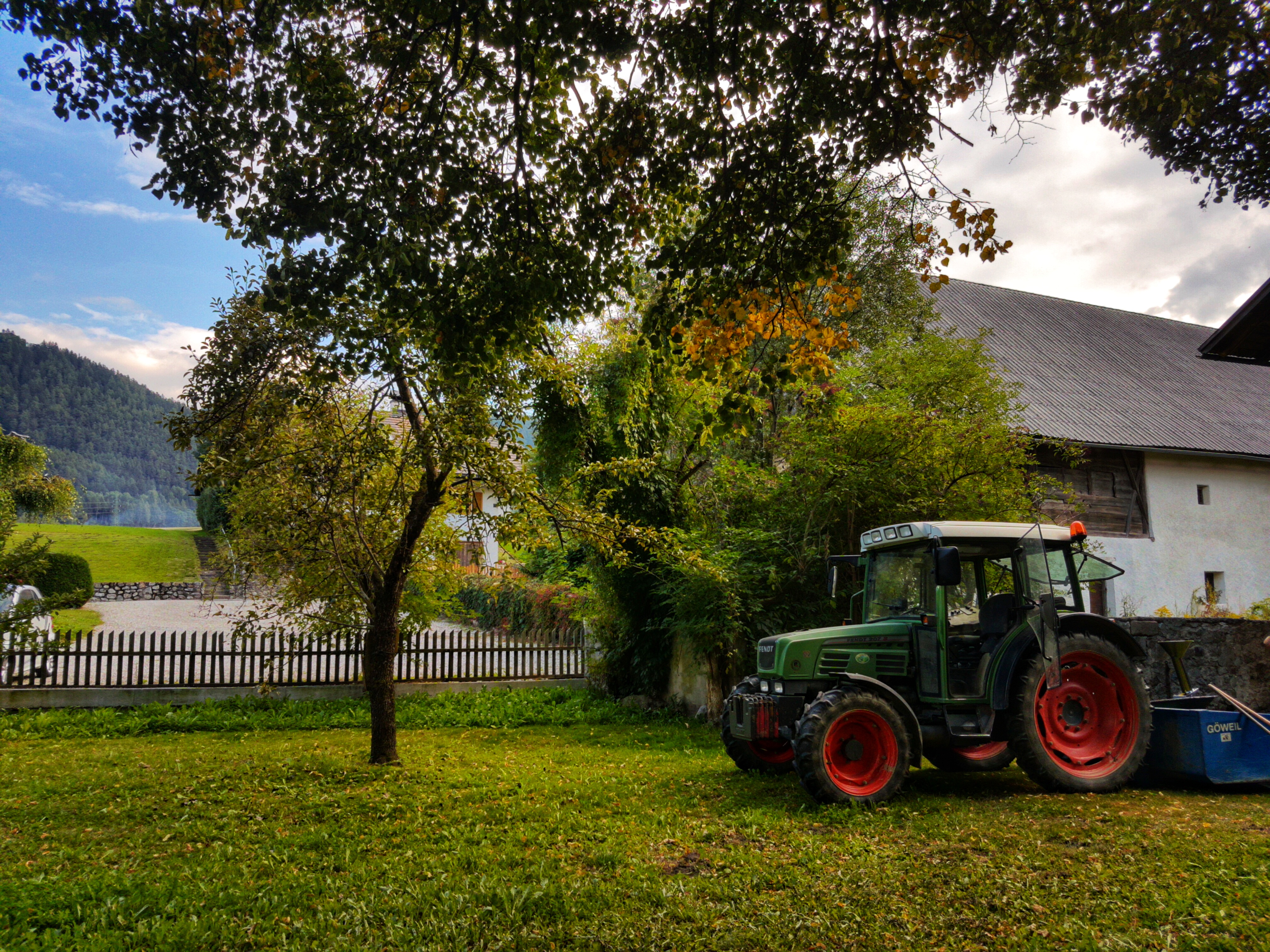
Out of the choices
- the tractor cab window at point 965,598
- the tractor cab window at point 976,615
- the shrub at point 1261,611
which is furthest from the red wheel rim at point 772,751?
the shrub at point 1261,611

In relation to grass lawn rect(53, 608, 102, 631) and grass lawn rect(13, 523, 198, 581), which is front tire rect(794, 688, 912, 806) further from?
grass lawn rect(13, 523, 198, 581)

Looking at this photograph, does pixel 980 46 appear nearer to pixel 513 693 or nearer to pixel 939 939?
pixel 939 939

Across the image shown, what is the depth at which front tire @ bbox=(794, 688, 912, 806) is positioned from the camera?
6.18 metres

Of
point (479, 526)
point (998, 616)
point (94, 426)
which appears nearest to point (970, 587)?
point (998, 616)

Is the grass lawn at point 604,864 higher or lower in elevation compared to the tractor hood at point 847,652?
lower

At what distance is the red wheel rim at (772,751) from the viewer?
7.48 meters

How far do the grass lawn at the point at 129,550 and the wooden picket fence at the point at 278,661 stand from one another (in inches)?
1000

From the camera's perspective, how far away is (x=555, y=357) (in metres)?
9.46

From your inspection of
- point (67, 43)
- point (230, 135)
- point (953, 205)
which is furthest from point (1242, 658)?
point (67, 43)

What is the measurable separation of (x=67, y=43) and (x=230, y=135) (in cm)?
104

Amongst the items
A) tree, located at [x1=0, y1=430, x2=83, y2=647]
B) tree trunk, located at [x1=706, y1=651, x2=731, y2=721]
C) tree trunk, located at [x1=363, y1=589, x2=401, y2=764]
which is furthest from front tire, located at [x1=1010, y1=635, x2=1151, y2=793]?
tree, located at [x1=0, y1=430, x2=83, y2=647]

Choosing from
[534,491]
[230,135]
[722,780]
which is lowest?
[722,780]

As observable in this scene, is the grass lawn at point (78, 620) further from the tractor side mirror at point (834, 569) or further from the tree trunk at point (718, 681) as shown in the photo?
the tractor side mirror at point (834, 569)

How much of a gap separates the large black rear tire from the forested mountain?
→ 17419 centimetres
